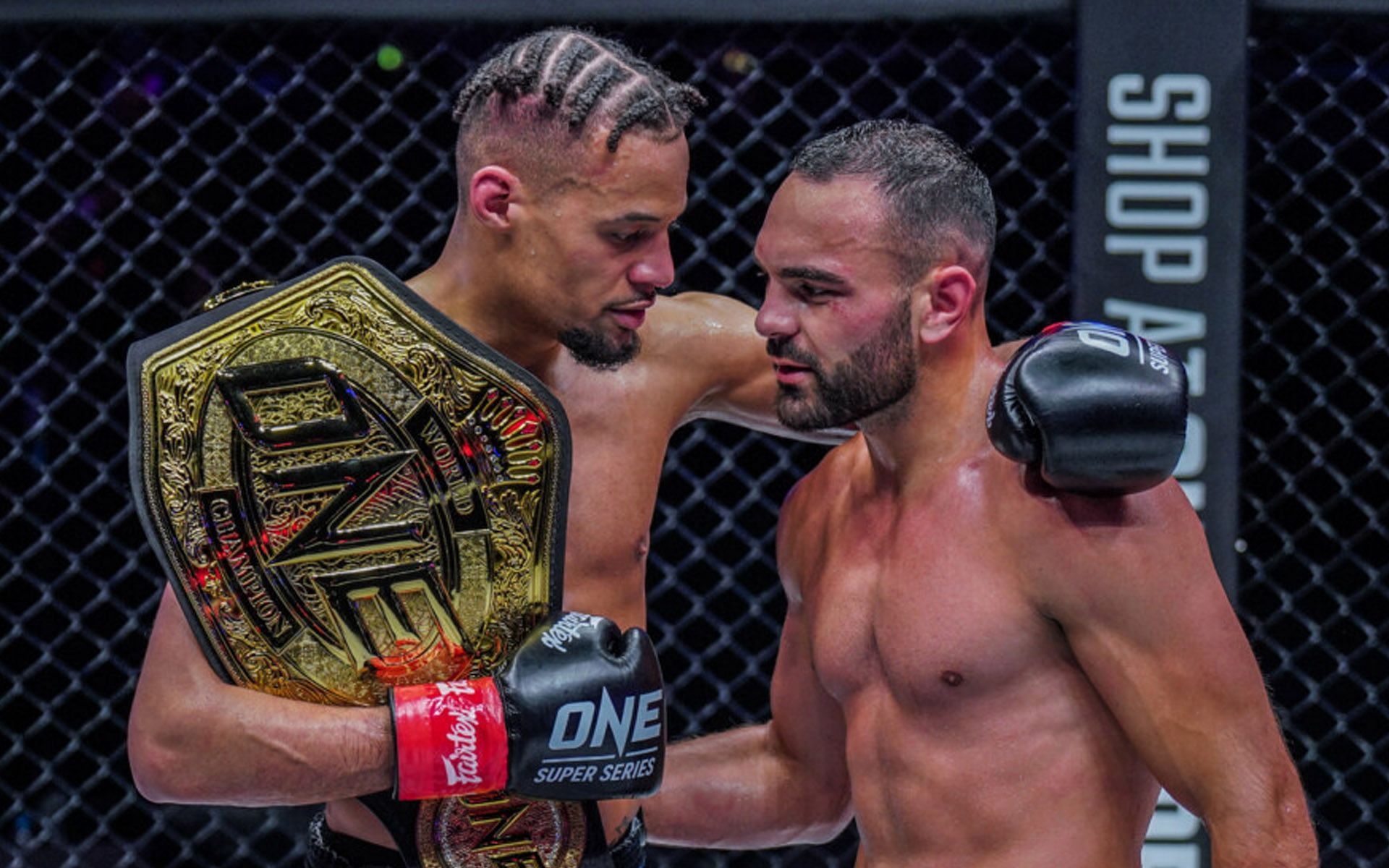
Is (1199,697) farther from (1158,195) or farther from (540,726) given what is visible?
(1158,195)

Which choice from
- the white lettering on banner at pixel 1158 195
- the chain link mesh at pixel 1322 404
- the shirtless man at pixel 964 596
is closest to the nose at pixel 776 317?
the shirtless man at pixel 964 596

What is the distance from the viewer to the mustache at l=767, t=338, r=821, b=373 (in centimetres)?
130

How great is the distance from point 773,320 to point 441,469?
30 cm

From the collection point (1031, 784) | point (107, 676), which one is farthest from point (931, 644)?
point (107, 676)

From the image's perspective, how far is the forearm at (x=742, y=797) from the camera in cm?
150

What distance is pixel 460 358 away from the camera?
4.46ft

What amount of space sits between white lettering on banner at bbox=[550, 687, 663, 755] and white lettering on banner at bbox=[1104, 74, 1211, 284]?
3.96 ft

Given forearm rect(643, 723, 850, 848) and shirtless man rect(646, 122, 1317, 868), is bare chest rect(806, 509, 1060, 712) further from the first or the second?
forearm rect(643, 723, 850, 848)

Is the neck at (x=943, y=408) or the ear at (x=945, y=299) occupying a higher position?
the ear at (x=945, y=299)

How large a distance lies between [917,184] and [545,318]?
325mm

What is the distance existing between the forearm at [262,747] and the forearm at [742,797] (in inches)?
12.8

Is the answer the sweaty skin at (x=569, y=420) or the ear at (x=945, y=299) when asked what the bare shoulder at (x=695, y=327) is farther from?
the ear at (x=945, y=299)

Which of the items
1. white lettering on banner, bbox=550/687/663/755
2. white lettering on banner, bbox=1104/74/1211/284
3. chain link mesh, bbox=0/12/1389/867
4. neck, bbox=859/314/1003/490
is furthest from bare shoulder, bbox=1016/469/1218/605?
chain link mesh, bbox=0/12/1389/867

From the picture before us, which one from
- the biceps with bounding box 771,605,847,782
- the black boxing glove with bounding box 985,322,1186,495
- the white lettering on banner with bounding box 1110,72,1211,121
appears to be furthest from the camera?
the white lettering on banner with bounding box 1110,72,1211,121
